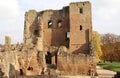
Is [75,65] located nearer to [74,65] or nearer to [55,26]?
[74,65]

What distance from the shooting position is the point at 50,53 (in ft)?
97.2

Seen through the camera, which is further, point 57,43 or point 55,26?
point 55,26

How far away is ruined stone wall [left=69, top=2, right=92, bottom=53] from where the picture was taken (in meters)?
30.5

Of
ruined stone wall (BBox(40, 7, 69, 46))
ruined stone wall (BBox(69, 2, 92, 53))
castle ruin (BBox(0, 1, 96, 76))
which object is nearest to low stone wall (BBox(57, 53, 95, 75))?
castle ruin (BBox(0, 1, 96, 76))

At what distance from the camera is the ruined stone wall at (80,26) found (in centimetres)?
→ 3053

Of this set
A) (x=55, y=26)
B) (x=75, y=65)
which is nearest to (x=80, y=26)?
(x=55, y=26)

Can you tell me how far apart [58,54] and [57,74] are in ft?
7.72

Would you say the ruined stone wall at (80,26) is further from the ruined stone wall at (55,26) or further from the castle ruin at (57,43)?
the ruined stone wall at (55,26)

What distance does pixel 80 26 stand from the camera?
31.0m

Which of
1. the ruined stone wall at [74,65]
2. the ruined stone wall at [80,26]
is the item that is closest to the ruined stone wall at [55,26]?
the ruined stone wall at [80,26]

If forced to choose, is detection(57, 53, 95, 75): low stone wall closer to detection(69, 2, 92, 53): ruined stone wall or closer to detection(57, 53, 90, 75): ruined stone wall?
detection(57, 53, 90, 75): ruined stone wall

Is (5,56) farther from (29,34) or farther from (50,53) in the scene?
(29,34)

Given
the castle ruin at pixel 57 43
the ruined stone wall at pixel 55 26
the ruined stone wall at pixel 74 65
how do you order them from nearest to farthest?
the castle ruin at pixel 57 43 < the ruined stone wall at pixel 74 65 < the ruined stone wall at pixel 55 26

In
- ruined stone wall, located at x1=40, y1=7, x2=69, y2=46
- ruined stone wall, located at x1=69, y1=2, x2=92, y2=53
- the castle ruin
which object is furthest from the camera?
ruined stone wall, located at x1=40, y1=7, x2=69, y2=46
